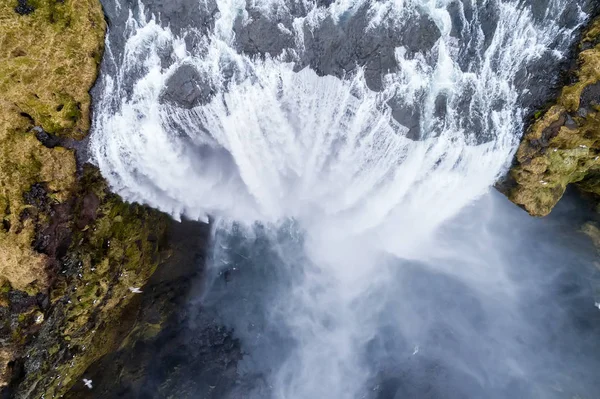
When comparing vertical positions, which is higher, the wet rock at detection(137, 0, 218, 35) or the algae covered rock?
the wet rock at detection(137, 0, 218, 35)

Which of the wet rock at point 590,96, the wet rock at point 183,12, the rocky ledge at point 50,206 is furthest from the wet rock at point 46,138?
the wet rock at point 590,96

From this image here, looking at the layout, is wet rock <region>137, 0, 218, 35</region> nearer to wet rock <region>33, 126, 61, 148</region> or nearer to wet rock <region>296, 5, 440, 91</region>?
wet rock <region>296, 5, 440, 91</region>

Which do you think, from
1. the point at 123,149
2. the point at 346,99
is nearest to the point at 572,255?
the point at 346,99

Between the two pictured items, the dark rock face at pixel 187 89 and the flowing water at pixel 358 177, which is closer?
the flowing water at pixel 358 177

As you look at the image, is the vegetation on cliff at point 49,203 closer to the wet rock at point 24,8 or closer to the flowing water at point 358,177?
the wet rock at point 24,8

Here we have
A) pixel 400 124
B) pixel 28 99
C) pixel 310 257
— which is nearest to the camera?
pixel 28 99

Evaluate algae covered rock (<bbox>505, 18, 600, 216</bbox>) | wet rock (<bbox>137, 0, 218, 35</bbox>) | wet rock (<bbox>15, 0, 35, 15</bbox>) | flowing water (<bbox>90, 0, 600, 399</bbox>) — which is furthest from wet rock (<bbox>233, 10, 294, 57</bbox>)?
algae covered rock (<bbox>505, 18, 600, 216</bbox>)

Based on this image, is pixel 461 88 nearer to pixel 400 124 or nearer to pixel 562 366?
pixel 400 124
